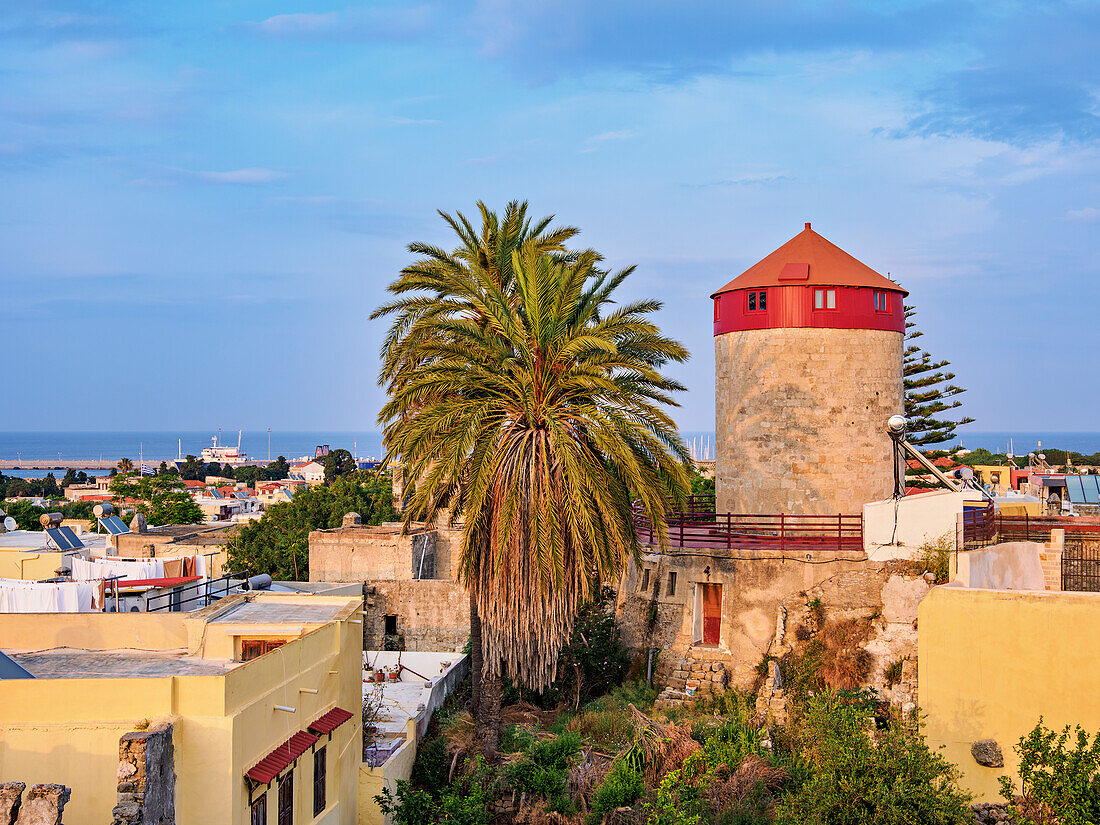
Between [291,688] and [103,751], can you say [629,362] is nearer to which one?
[291,688]

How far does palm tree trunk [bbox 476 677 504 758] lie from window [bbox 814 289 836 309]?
37.4 ft

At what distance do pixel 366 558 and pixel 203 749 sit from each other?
1848 centimetres

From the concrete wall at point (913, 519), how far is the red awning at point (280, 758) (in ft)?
39.3

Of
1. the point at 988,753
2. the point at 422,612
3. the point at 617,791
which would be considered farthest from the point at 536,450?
the point at 422,612

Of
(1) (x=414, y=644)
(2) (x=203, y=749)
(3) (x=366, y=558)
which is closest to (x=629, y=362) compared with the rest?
(2) (x=203, y=749)

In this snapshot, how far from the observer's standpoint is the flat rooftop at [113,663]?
13.5m

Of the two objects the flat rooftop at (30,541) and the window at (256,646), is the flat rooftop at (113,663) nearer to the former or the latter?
the window at (256,646)

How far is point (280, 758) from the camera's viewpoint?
13406 millimetres

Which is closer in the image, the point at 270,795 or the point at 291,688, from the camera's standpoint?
the point at 270,795

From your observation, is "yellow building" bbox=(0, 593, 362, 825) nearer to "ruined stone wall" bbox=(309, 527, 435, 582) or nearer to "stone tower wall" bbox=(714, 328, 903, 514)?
"stone tower wall" bbox=(714, 328, 903, 514)

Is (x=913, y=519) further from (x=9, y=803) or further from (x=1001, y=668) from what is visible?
(x=9, y=803)

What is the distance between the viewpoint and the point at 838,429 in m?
24.2

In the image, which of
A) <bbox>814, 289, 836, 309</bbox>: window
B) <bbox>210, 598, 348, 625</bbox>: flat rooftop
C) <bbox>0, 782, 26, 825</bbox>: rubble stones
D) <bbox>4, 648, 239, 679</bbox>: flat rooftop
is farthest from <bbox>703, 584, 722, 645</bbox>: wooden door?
<bbox>0, 782, 26, 825</bbox>: rubble stones

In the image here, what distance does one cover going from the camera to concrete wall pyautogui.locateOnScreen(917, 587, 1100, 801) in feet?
55.6
